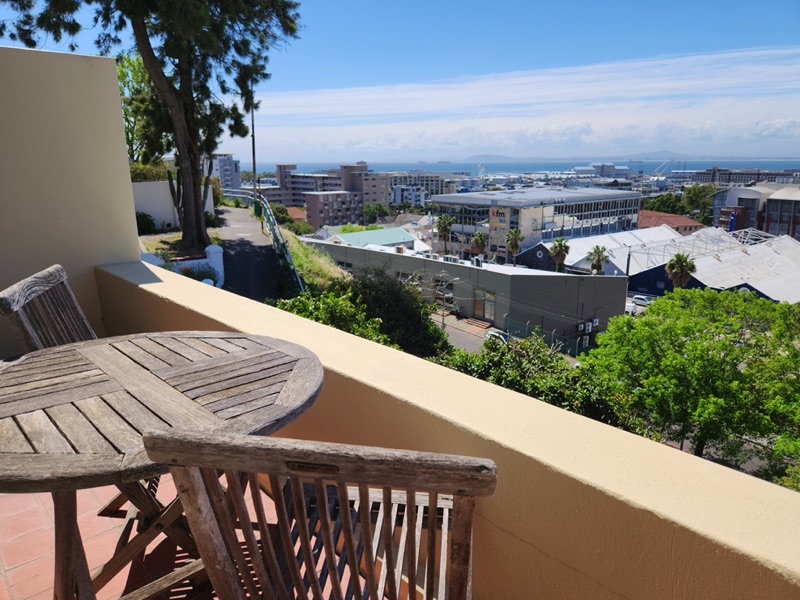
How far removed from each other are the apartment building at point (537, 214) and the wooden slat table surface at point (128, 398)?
57.8 metres

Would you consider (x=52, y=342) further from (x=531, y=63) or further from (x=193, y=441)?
→ (x=531, y=63)

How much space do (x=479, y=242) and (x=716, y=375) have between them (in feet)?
139

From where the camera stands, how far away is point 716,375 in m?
15.6

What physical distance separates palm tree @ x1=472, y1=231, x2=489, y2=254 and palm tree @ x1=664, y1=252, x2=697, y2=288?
23.1 metres

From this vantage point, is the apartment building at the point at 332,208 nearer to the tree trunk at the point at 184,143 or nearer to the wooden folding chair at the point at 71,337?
the tree trunk at the point at 184,143

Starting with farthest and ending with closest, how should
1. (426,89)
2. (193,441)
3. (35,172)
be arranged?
1. (426,89)
2. (35,172)
3. (193,441)

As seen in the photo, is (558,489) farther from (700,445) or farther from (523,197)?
(523,197)

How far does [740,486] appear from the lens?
4.09 ft

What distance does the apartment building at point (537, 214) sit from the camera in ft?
196

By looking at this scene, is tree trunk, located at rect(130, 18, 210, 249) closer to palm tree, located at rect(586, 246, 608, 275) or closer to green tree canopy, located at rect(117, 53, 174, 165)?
green tree canopy, located at rect(117, 53, 174, 165)

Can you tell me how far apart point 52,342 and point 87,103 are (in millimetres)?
2419

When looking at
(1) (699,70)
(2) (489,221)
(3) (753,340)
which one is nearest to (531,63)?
(1) (699,70)

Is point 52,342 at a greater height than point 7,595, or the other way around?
point 52,342

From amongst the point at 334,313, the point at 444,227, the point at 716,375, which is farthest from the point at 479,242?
the point at 334,313
